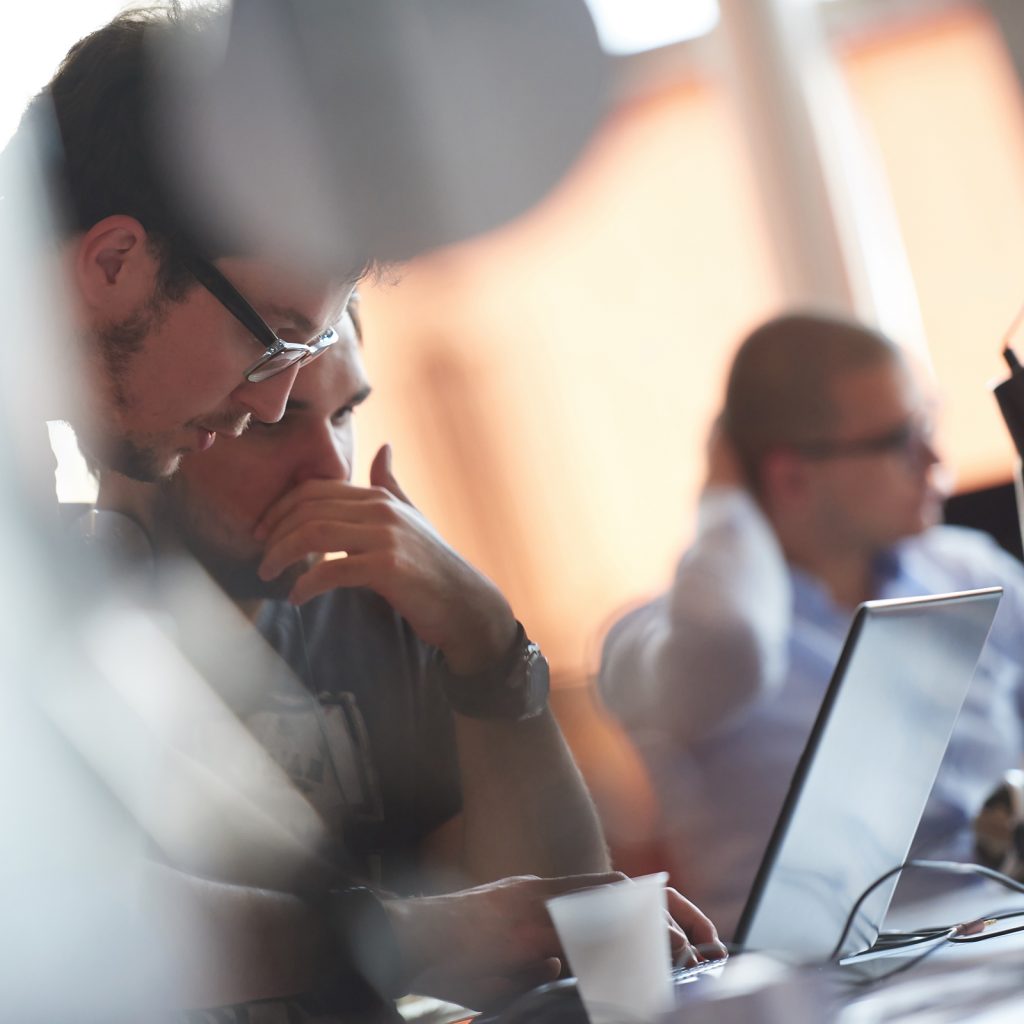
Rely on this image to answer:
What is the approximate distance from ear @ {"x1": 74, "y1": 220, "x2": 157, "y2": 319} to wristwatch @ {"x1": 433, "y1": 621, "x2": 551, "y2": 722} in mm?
463

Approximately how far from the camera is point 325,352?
1329 millimetres

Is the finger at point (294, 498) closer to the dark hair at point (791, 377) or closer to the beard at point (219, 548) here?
the beard at point (219, 548)

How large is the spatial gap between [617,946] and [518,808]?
0.47 meters

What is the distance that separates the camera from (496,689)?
52.1 inches

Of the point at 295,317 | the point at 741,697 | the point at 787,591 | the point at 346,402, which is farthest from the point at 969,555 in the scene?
the point at 295,317

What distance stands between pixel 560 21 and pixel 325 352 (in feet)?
6.65

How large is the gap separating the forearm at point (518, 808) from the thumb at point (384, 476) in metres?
0.25

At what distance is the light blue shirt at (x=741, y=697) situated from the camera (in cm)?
187

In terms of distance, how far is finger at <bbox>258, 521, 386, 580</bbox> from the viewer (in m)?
1.26

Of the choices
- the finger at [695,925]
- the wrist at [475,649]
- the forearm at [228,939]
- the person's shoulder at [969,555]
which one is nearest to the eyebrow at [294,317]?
the wrist at [475,649]

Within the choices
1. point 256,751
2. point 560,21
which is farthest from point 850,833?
point 560,21

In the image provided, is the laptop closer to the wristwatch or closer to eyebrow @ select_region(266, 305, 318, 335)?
the wristwatch

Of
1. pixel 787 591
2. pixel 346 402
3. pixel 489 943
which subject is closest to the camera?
pixel 489 943

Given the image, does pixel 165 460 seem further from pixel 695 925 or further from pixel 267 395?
pixel 695 925
